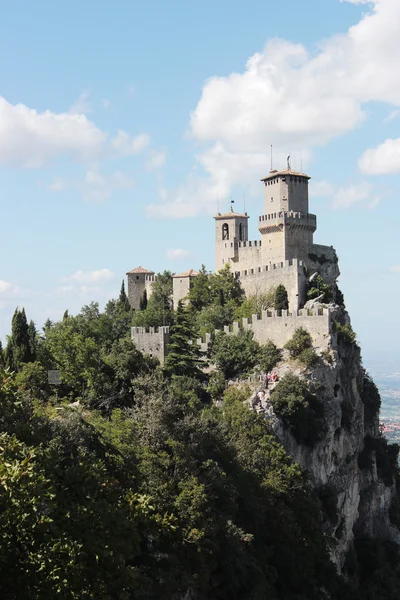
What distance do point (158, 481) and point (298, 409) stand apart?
19.3 meters

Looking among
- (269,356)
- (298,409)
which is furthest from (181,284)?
(298,409)

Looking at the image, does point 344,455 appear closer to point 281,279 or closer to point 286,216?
point 281,279

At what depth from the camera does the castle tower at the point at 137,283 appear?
241 ft

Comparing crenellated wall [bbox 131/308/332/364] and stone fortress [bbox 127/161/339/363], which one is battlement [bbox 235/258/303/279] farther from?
crenellated wall [bbox 131/308/332/364]

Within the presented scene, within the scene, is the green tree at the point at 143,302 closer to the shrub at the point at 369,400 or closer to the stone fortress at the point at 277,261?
the stone fortress at the point at 277,261

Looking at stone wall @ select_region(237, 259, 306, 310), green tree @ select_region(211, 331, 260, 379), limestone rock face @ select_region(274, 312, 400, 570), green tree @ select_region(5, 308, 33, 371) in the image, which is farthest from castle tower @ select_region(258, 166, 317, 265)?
green tree @ select_region(5, 308, 33, 371)

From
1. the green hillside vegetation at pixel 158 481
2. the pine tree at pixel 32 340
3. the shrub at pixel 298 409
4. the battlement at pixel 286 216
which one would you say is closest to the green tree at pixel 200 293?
the green hillside vegetation at pixel 158 481

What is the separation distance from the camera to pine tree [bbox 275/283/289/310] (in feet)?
187

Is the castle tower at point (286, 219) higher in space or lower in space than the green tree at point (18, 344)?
higher

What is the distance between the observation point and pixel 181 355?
51.7m

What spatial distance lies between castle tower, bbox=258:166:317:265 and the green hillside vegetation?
4504 mm

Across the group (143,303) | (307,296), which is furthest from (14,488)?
(143,303)

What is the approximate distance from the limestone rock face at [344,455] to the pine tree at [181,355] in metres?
5.66

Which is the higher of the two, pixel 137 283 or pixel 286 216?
pixel 286 216
